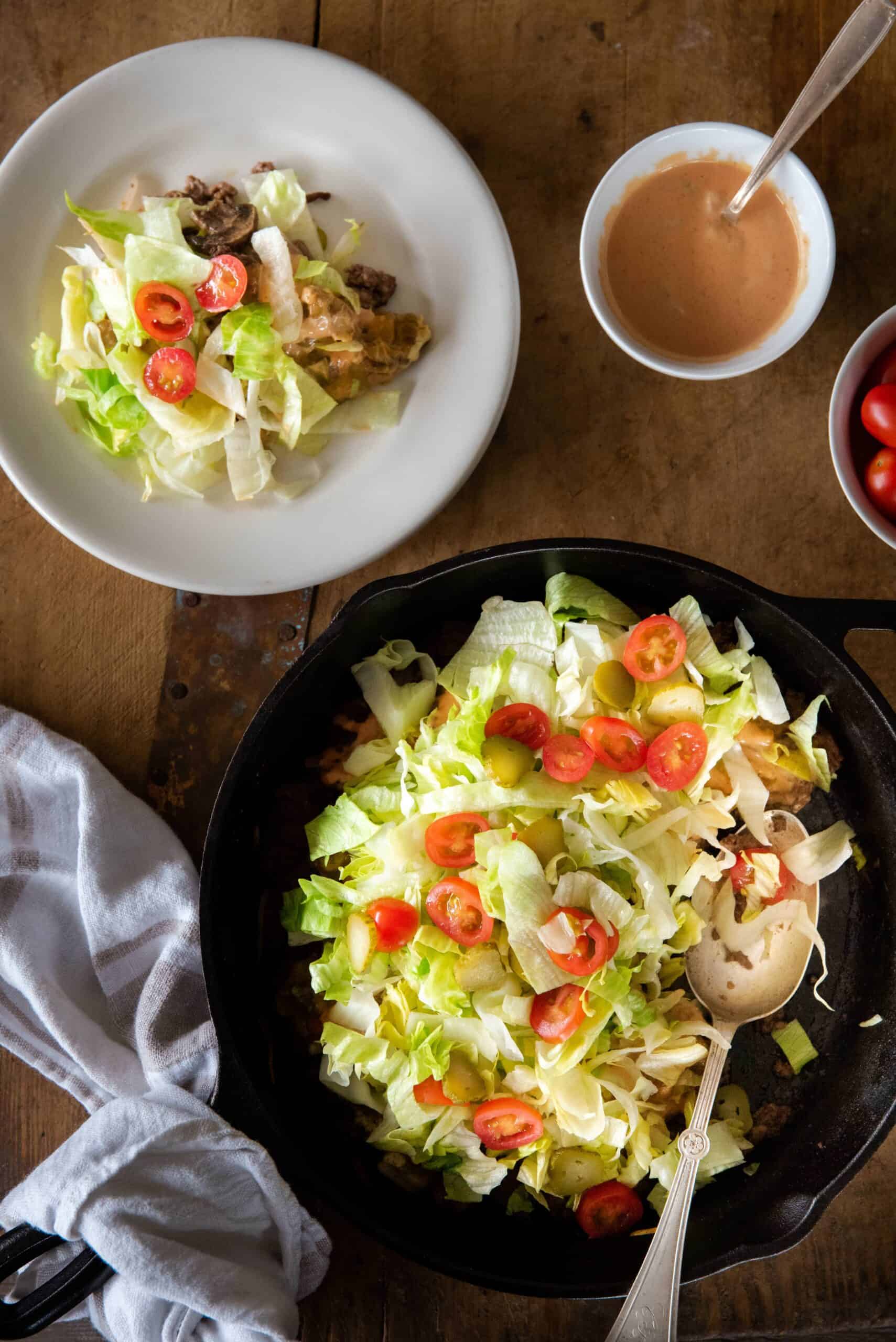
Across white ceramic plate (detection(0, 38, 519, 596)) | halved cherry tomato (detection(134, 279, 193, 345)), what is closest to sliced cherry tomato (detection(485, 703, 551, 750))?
white ceramic plate (detection(0, 38, 519, 596))

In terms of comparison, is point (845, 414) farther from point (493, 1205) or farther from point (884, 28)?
point (493, 1205)

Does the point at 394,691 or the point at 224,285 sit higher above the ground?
the point at 224,285

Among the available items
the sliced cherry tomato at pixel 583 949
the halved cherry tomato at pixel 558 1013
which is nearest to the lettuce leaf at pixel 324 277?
the sliced cherry tomato at pixel 583 949

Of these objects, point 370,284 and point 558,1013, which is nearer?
point 558,1013

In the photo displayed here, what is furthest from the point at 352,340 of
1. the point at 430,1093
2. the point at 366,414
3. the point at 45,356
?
the point at 430,1093

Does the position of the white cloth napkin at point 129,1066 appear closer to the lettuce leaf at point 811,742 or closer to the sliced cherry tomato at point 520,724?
the sliced cherry tomato at point 520,724

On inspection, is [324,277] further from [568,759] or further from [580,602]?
[568,759]

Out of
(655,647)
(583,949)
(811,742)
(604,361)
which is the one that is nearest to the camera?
(583,949)
